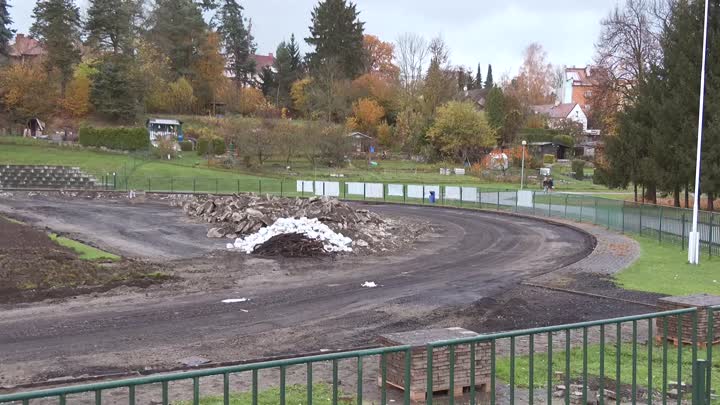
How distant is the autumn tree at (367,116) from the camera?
92875mm

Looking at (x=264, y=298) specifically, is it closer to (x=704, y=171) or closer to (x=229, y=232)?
(x=229, y=232)

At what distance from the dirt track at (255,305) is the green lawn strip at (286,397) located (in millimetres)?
2783

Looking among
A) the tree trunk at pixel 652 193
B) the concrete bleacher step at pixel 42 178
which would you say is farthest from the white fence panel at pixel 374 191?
the concrete bleacher step at pixel 42 178

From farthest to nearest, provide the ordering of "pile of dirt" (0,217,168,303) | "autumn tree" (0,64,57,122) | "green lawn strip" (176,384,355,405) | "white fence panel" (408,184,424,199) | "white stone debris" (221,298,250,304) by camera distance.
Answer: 1. "autumn tree" (0,64,57,122)
2. "white fence panel" (408,184,424,199)
3. "pile of dirt" (0,217,168,303)
4. "white stone debris" (221,298,250,304)
5. "green lawn strip" (176,384,355,405)

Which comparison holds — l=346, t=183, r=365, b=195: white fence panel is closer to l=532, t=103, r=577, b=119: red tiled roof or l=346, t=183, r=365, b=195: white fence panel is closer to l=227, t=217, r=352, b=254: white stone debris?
l=227, t=217, r=352, b=254: white stone debris

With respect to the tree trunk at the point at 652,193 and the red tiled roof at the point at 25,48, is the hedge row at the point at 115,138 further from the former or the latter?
the tree trunk at the point at 652,193

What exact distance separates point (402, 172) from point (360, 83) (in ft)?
102

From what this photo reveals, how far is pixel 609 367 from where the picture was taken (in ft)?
36.6

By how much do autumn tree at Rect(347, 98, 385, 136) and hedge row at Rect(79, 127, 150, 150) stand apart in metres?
29.3

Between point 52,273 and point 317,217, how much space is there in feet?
42.8

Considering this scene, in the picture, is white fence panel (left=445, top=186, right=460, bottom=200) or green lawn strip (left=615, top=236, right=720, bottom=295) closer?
green lawn strip (left=615, top=236, right=720, bottom=295)

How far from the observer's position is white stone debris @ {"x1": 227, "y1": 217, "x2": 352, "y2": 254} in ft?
89.0

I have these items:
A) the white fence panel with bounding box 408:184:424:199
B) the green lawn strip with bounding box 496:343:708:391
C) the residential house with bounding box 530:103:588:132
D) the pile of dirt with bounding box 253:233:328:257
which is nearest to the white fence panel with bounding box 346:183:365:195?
the white fence panel with bounding box 408:184:424:199

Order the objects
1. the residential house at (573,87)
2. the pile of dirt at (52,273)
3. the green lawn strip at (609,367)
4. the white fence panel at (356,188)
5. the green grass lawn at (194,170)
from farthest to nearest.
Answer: the residential house at (573,87), the green grass lawn at (194,170), the white fence panel at (356,188), the pile of dirt at (52,273), the green lawn strip at (609,367)
